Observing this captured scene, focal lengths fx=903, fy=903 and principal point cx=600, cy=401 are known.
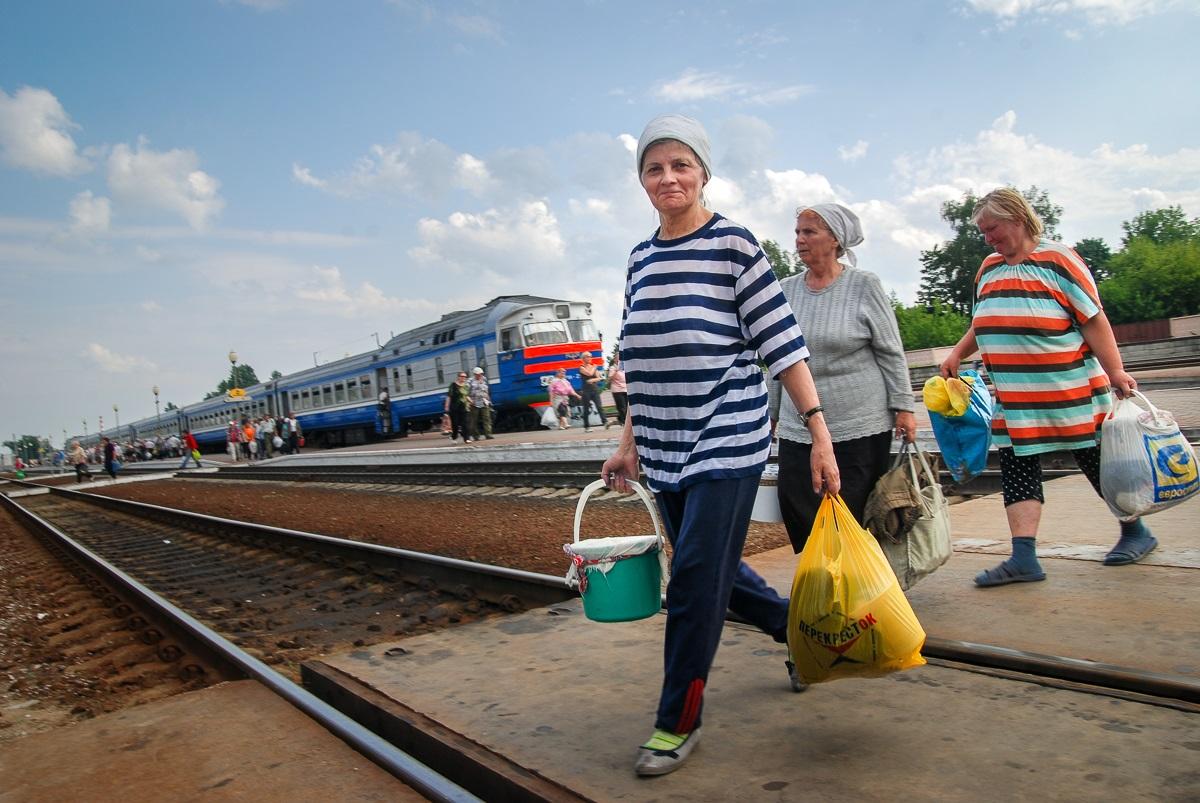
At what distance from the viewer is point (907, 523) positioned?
3299 mm

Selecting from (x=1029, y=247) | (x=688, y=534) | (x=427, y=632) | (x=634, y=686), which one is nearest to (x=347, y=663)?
(x=427, y=632)

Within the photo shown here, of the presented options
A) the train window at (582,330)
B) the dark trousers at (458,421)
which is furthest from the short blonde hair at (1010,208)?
the train window at (582,330)

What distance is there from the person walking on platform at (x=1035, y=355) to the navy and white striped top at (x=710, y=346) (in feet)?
5.62

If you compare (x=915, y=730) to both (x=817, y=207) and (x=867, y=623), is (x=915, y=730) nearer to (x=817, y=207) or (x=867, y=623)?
(x=867, y=623)

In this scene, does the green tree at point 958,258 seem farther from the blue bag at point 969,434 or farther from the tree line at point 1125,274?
the blue bag at point 969,434

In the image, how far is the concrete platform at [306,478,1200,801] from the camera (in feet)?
7.51

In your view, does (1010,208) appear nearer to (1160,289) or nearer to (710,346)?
(710,346)

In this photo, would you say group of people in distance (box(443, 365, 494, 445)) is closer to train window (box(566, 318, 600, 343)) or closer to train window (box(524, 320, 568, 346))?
train window (box(524, 320, 568, 346))

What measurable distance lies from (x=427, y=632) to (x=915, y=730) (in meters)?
2.89

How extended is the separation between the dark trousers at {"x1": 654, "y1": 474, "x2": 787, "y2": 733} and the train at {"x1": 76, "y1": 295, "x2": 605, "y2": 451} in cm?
1781

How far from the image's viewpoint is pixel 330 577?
7082 mm

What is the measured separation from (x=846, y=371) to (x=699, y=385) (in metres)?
1.10

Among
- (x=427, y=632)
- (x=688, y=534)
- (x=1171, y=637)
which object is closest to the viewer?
(x=688, y=534)

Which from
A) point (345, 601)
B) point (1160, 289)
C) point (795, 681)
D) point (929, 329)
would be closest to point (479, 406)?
point (345, 601)
